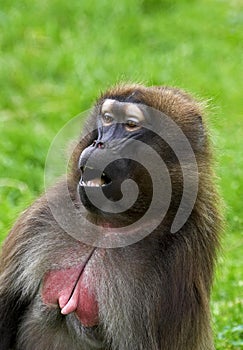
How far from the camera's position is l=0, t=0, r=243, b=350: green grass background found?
9227 millimetres

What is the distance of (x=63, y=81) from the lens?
10938 mm

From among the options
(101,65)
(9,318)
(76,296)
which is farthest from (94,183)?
(101,65)

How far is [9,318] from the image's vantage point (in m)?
6.22

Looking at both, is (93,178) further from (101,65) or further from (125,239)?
(101,65)

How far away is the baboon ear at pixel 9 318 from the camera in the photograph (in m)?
6.18

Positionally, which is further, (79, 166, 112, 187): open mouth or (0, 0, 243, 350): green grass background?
(0, 0, 243, 350): green grass background

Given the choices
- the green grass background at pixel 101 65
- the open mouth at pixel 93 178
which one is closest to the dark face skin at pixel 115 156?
the open mouth at pixel 93 178

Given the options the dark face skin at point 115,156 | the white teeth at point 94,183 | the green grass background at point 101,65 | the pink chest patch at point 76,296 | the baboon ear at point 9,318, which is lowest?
the baboon ear at point 9,318

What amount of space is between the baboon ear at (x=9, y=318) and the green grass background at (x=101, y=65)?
1827 millimetres

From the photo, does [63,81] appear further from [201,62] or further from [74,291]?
[74,291]

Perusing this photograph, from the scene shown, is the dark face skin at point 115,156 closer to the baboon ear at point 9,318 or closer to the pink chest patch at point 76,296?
the pink chest patch at point 76,296

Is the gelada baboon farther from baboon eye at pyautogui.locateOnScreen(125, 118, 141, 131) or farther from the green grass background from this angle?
the green grass background

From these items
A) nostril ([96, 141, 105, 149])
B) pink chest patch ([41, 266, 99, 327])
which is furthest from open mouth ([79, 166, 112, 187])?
pink chest patch ([41, 266, 99, 327])

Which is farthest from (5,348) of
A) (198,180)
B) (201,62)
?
(201,62)
